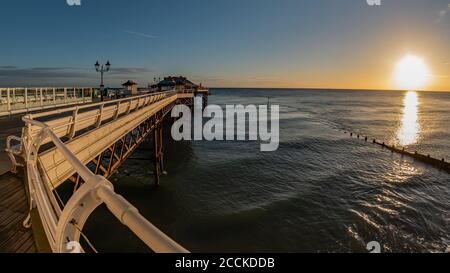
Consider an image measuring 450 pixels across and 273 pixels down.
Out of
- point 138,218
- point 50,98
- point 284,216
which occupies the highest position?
point 50,98

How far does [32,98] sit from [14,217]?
61.8ft

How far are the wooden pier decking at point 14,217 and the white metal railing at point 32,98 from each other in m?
14.0

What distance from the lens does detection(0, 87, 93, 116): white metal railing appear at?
53.9ft

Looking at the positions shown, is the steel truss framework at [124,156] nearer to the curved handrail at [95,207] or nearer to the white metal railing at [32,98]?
the curved handrail at [95,207]

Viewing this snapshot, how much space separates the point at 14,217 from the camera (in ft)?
13.4

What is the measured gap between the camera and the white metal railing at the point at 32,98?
16.4m

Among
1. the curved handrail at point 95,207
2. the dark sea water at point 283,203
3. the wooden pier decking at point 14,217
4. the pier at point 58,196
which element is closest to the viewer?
the curved handrail at point 95,207

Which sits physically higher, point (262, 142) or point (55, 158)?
point (55, 158)

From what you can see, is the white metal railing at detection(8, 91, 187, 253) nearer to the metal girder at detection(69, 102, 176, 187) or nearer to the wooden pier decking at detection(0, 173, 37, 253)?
the wooden pier decking at detection(0, 173, 37, 253)

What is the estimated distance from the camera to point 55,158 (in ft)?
18.5

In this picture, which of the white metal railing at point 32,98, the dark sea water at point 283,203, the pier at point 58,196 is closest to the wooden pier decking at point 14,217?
the pier at point 58,196
